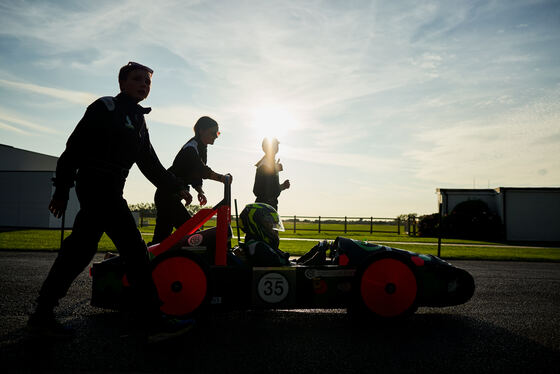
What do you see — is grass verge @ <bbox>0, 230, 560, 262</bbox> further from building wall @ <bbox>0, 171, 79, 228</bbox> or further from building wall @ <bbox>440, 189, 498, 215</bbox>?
building wall @ <bbox>0, 171, 79, 228</bbox>

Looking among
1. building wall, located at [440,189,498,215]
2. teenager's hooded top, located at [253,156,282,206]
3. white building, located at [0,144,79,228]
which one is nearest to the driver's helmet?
teenager's hooded top, located at [253,156,282,206]

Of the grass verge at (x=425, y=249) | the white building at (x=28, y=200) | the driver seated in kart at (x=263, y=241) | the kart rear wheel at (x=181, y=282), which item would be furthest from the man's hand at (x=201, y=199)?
the white building at (x=28, y=200)

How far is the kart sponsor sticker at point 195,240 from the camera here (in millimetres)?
3561

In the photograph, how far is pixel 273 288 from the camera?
3.27 m

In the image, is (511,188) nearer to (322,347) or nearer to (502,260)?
(502,260)

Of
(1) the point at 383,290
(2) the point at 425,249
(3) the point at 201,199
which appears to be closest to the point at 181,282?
(3) the point at 201,199

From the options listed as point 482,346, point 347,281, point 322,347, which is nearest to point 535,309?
point 482,346

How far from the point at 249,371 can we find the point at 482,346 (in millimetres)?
1715

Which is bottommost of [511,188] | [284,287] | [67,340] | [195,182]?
[67,340]

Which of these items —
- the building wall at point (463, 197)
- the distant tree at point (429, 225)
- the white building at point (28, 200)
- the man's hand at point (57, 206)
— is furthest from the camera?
the white building at point (28, 200)

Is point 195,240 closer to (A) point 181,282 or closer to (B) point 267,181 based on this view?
(A) point 181,282

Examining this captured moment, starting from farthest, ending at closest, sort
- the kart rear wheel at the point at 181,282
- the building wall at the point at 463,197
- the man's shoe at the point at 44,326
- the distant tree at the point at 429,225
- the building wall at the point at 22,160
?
the building wall at the point at 22,160 < the building wall at the point at 463,197 < the distant tree at the point at 429,225 < the kart rear wheel at the point at 181,282 < the man's shoe at the point at 44,326

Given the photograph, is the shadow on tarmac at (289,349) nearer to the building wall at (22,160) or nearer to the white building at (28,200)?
the white building at (28,200)

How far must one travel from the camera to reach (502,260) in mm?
10125
